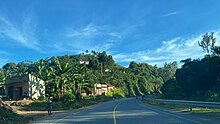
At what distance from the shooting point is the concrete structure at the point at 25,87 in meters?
45.6

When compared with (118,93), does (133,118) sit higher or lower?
lower

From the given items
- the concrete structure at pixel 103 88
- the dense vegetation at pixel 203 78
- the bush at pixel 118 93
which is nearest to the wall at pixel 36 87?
the dense vegetation at pixel 203 78

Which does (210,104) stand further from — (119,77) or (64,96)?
(119,77)

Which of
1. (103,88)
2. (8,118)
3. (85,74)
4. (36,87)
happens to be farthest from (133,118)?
(103,88)

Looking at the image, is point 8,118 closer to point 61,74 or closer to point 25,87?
point 61,74

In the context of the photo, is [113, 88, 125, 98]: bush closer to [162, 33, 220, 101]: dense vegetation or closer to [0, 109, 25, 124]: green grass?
[162, 33, 220, 101]: dense vegetation

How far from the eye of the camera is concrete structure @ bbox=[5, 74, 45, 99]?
45.6 m

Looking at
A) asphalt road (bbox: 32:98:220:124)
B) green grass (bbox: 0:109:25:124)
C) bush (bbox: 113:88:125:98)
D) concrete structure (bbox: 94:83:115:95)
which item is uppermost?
concrete structure (bbox: 94:83:115:95)

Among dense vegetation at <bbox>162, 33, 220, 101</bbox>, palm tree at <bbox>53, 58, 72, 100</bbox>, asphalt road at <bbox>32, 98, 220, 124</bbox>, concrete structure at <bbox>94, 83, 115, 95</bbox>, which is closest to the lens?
asphalt road at <bbox>32, 98, 220, 124</bbox>

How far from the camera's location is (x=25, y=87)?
46281 mm

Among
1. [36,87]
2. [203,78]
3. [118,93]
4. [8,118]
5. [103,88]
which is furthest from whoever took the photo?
[118,93]

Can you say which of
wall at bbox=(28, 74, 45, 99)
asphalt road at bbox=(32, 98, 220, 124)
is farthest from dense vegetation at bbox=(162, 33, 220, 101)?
wall at bbox=(28, 74, 45, 99)

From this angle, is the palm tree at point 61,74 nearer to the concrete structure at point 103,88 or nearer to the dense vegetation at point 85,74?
the dense vegetation at point 85,74

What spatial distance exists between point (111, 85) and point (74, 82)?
45790 millimetres
